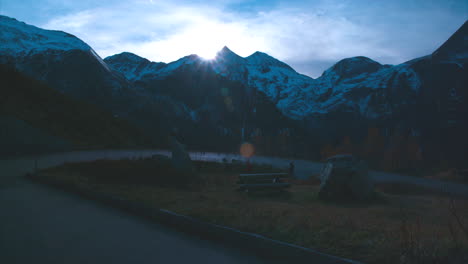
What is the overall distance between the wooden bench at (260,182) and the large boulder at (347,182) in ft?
5.77

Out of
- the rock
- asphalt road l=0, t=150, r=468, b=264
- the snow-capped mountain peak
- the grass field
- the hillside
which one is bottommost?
asphalt road l=0, t=150, r=468, b=264

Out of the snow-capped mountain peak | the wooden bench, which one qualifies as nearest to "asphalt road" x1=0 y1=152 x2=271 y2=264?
the wooden bench

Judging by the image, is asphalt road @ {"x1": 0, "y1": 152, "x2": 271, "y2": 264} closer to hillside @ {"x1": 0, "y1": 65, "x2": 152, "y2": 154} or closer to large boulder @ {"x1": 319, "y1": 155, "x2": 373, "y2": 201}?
large boulder @ {"x1": 319, "y1": 155, "x2": 373, "y2": 201}

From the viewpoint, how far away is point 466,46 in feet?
394

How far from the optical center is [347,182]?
10.5 m

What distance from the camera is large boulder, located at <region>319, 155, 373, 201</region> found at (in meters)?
10.4

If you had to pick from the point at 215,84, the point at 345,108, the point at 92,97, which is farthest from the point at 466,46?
the point at 92,97

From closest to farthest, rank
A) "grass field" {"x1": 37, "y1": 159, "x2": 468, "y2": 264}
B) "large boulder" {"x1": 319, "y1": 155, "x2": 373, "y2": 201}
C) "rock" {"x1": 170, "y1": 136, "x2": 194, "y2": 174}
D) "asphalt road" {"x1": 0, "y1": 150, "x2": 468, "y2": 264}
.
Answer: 1. "grass field" {"x1": 37, "y1": 159, "x2": 468, "y2": 264}
2. "asphalt road" {"x1": 0, "y1": 150, "x2": 468, "y2": 264}
3. "large boulder" {"x1": 319, "y1": 155, "x2": 373, "y2": 201}
4. "rock" {"x1": 170, "y1": 136, "x2": 194, "y2": 174}

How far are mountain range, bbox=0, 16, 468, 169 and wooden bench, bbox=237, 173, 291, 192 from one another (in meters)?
42.4

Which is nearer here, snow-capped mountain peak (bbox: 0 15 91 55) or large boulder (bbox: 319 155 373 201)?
large boulder (bbox: 319 155 373 201)

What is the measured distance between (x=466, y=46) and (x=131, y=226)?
15085 cm

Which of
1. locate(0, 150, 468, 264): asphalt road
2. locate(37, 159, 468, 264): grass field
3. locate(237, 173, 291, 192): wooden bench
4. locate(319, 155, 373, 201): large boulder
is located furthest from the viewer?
locate(237, 173, 291, 192): wooden bench

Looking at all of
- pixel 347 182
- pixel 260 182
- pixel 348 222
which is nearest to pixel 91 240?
pixel 348 222

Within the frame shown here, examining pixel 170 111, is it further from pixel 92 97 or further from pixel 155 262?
pixel 155 262
